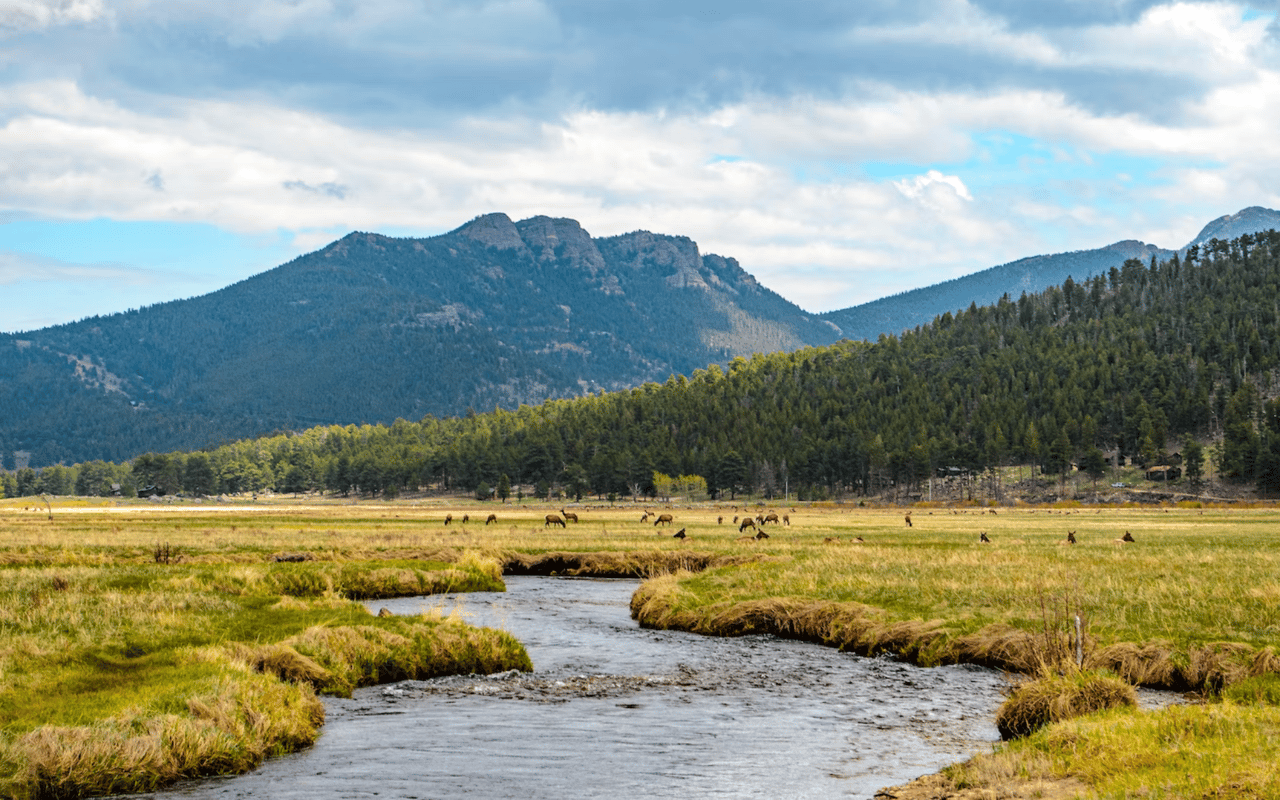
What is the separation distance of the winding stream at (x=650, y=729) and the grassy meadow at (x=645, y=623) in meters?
1.22

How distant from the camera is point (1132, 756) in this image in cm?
1451

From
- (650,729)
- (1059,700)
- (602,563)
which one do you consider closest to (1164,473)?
(602,563)

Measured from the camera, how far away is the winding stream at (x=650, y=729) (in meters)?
17.1

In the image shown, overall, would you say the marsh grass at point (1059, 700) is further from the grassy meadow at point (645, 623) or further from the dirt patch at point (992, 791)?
the dirt patch at point (992, 791)

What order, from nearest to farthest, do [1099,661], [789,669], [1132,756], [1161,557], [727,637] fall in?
[1132,756] → [1099,661] → [789,669] → [727,637] → [1161,557]

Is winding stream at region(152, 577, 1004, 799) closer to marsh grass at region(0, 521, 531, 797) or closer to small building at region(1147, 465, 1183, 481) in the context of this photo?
marsh grass at region(0, 521, 531, 797)

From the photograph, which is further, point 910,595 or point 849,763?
point 910,595

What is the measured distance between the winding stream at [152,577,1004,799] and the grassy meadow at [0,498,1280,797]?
122cm

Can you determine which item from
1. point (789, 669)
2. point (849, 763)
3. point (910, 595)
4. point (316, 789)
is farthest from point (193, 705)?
point (910, 595)

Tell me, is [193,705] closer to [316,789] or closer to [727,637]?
[316,789]

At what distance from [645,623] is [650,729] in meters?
16.6

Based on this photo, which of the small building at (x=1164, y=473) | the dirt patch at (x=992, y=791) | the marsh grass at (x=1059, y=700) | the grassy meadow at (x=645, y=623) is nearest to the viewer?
the dirt patch at (x=992, y=791)

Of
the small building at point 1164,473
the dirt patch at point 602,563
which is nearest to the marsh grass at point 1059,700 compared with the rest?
the dirt patch at point 602,563

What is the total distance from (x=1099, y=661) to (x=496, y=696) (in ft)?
49.4
